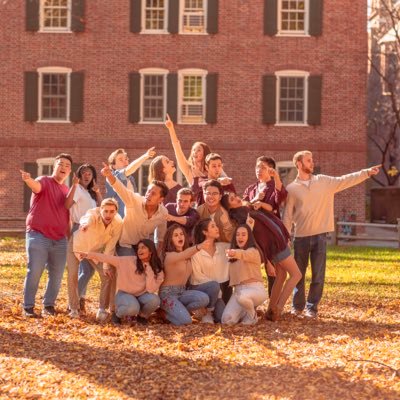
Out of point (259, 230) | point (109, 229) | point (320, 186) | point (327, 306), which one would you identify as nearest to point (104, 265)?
point (109, 229)

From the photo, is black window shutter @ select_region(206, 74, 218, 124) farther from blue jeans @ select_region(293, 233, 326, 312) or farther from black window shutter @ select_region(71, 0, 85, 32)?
blue jeans @ select_region(293, 233, 326, 312)

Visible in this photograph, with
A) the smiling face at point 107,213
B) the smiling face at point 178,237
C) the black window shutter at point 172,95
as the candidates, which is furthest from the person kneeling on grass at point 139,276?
the black window shutter at point 172,95

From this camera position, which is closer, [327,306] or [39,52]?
[327,306]

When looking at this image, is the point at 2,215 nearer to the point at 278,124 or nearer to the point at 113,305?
the point at 278,124

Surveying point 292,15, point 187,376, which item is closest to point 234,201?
point 187,376

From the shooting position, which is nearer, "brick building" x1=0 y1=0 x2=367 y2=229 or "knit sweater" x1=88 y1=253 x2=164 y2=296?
"knit sweater" x1=88 y1=253 x2=164 y2=296

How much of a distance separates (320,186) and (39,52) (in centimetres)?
2084

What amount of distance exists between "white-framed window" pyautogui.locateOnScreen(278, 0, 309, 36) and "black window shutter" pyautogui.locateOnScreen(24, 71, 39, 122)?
7.54 metres

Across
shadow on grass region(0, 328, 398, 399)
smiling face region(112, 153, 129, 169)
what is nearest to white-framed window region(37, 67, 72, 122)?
smiling face region(112, 153, 129, 169)

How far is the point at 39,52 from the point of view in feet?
99.1

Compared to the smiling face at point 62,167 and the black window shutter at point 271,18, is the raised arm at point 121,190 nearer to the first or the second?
the smiling face at point 62,167

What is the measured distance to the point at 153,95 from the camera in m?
30.1

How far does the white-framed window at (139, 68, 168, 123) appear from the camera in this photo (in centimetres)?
3012

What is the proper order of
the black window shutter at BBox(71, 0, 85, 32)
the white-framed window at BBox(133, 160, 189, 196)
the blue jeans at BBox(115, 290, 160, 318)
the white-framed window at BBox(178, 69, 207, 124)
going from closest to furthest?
the blue jeans at BBox(115, 290, 160, 318), the white-framed window at BBox(133, 160, 189, 196), the black window shutter at BBox(71, 0, 85, 32), the white-framed window at BBox(178, 69, 207, 124)
